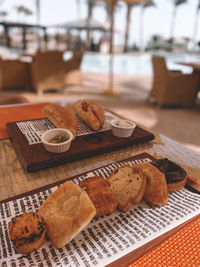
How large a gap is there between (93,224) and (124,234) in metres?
0.08

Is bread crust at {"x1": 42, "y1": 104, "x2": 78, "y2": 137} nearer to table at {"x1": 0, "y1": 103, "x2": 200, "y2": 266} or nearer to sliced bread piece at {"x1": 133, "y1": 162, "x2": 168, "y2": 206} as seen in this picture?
table at {"x1": 0, "y1": 103, "x2": 200, "y2": 266}

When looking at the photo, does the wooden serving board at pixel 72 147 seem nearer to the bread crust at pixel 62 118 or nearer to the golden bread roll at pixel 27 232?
the bread crust at pixel 62 118

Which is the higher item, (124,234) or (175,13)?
(175,13)

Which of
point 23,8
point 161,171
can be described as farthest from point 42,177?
point 23,8

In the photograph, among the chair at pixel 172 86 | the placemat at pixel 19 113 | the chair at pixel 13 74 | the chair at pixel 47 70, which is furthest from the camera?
the chair at pixel 13 74

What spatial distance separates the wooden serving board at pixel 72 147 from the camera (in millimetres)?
725

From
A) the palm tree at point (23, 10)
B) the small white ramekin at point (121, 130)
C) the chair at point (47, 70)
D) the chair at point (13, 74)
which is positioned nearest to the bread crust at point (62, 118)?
the small white ramekin at point (121, 130)

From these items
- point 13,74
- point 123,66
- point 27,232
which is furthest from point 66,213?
point 123,66

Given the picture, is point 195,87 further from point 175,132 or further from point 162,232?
point 162,232

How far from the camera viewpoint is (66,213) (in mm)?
478

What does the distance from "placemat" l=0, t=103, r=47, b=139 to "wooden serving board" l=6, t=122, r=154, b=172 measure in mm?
135

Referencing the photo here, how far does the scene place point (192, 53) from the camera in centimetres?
1755

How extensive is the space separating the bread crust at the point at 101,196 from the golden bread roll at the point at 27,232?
0.44 feet

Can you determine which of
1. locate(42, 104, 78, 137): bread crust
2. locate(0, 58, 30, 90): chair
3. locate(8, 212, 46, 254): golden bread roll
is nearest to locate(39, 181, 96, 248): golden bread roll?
→ locate(8, 212, 46, 254): golden bread roll
